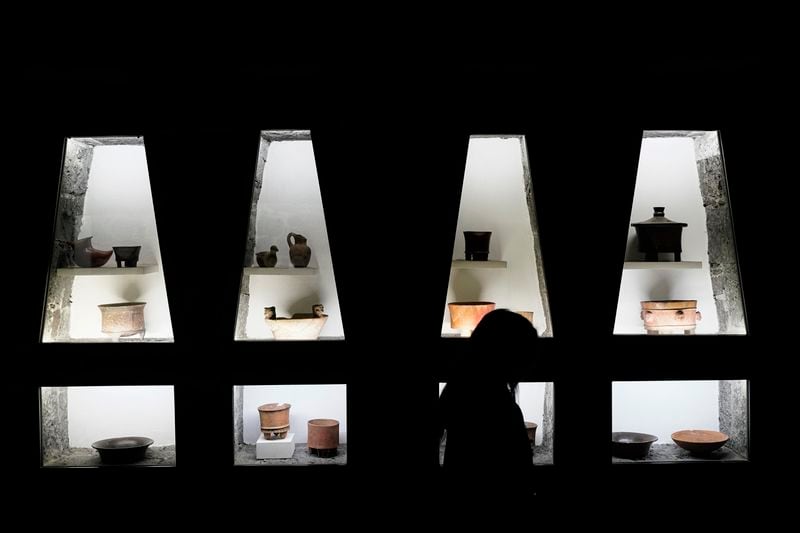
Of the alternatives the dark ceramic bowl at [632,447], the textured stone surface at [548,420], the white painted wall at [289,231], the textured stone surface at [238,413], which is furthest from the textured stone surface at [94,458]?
the dark ceramic bowl at [632,447]

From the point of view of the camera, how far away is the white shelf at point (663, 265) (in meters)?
2.62

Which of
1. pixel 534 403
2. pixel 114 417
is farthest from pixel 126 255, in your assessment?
pixel 534 403

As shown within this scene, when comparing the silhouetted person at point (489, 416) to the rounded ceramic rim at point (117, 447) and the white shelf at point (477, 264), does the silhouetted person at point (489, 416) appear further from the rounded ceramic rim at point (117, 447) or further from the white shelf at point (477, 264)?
the rounded ceramic rim at point (117, 447)

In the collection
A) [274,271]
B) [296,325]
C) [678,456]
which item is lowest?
[678,456]

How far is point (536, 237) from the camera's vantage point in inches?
105

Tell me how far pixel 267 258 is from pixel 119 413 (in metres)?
0.96

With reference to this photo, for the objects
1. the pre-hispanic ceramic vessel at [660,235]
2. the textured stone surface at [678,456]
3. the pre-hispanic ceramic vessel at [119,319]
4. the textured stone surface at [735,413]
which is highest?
the pre-hispanic ceramic vessel at [660,235]

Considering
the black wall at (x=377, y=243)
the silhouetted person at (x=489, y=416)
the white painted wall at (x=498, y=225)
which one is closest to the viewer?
the silhouetted person at (x=489, y=416)

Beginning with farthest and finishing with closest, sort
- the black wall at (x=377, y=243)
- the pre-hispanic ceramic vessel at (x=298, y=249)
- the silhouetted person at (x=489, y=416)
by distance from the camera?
the pre-hispanic ceramic vessel at (x=298, y=249), the black wall at (x=377, y=243), the silhouetted person at (x=489, y=416)

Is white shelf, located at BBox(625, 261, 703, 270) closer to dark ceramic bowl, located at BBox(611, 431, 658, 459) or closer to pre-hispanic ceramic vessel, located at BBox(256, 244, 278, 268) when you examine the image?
dark ceramic bowl, located at BBox(611, 431, 658, 459)

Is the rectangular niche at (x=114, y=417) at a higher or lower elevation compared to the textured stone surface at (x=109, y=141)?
lower

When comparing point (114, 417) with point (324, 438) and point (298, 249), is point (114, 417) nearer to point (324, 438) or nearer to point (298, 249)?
point (324, 438)

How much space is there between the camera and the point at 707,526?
100 inches

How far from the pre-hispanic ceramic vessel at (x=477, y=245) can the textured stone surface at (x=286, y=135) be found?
776 millimetres
